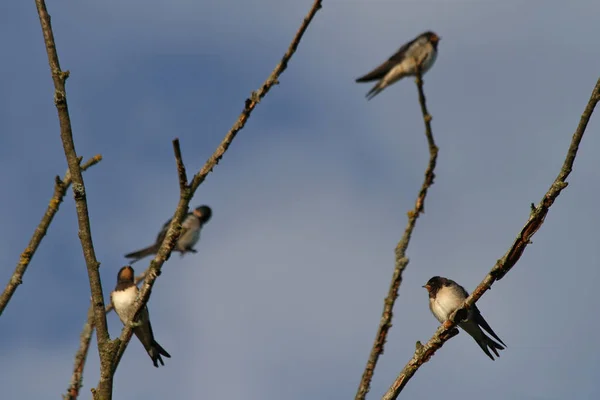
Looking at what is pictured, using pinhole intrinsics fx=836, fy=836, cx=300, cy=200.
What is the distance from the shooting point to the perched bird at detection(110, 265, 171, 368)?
9320 mm

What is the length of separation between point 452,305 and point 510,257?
610cm

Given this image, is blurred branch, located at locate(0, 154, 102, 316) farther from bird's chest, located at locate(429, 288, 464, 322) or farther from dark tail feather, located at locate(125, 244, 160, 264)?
dark tail feather, located at locate(125, 244, 160, 264)

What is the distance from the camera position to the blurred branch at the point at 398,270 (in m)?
2.55

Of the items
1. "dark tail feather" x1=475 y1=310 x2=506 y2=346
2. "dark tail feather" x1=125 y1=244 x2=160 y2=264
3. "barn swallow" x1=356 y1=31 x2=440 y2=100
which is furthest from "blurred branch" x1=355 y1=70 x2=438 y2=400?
"dark tail feather" x1=125 y1=244 x2=160 y2=264

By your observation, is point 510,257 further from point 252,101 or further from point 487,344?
point 487,344

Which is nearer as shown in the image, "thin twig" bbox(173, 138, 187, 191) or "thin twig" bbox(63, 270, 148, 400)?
"thin twig" bbox(173, 138, 187, 191)

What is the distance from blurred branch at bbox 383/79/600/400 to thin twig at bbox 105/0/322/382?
98cm

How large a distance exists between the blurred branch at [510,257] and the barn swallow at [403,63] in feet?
9.36

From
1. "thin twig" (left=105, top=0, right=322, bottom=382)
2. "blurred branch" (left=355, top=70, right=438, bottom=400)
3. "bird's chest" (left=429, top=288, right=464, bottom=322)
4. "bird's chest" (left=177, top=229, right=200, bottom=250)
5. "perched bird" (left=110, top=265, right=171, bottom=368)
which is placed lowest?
"blurred branch" (left=355, top=70, right=438, bottom=400)

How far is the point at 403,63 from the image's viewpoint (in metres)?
6.08

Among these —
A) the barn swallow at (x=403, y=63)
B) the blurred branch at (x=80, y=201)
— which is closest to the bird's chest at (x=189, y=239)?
the barn swallow at (x=403, y=63)

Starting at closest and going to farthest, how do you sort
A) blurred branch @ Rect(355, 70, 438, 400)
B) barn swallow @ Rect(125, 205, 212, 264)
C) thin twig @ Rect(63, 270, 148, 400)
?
blurred branch @ Rect(355, 70, 438, 400), thin twig @ Rect(63, 270, 148, 400), barn swallow @ Rect(125, 205, 212, 264)

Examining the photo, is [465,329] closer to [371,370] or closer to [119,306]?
[119,306]

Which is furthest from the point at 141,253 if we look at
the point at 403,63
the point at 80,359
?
the point at 80,359
